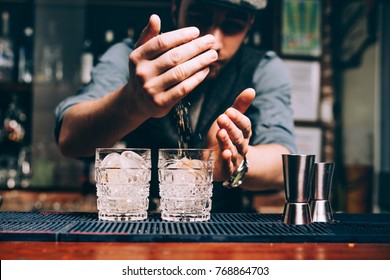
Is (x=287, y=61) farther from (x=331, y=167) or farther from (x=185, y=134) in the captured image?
(x=331, y=167)

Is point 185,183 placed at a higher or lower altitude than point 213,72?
lower

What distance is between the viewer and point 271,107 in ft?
7.11

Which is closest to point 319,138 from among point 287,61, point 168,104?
point 287,61

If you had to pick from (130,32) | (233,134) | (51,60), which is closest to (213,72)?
(233,134)

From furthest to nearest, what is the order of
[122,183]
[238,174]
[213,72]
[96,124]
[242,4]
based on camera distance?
[213,72]
[242,4]
[96,124]
[238,174]
[122,183]

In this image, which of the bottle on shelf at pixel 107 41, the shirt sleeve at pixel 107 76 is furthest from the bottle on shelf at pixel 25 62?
the shirt sleeve at pixel 107 76

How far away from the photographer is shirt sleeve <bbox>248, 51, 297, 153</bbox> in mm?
2051

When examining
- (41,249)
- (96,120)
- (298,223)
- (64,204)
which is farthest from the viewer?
(64,204)

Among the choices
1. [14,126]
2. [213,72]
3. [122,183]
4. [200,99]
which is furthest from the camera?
[14,126]

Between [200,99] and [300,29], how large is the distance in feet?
4.84

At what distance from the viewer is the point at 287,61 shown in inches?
138

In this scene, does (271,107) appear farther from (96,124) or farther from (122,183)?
(122,183)

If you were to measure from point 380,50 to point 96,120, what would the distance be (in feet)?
7.54

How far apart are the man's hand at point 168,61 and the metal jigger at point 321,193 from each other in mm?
370
